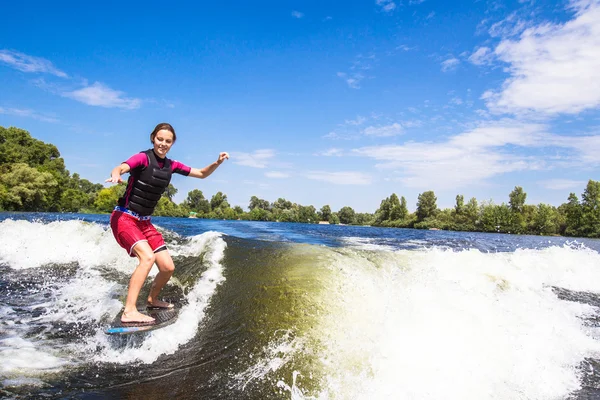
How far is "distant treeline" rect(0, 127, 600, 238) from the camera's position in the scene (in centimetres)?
4647

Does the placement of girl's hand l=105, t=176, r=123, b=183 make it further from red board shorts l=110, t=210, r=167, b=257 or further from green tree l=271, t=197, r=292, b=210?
green tree l=271, t=197, r=292, b=210

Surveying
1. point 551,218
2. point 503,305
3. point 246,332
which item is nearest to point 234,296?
point 246,332

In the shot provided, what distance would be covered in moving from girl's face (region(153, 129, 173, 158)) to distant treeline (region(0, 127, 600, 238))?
50.5m

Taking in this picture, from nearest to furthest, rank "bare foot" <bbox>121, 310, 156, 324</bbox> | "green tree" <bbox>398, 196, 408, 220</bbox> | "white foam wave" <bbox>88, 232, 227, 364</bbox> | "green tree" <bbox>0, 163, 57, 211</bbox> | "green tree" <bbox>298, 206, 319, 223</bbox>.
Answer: "white foam wave" <bbox>88, 232, 227, 364</bbox> → "bare foot" <bbox>121, 310, 156, 324</bbox> → "green tree" <bbox>0, 163, 57, 211</bbox> → "green tree" <bbox>398, 196, 408, 220</bbox> → "green tree" <bbox>298, 206, 319, 223</bbox>

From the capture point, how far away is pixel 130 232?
4.68 m

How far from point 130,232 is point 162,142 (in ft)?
4.40

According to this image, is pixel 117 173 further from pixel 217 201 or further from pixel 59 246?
pixel 217 201

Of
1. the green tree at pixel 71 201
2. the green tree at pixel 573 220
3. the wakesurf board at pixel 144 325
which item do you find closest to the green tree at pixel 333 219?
the green tree at pixel 573 220

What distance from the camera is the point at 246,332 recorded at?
429 cm

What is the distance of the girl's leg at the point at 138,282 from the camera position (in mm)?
4277

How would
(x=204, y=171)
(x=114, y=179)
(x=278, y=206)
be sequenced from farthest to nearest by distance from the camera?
(x=278, y=206), (x=204, y=171), (x=114, y=179)

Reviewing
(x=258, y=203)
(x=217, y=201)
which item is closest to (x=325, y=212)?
(x=258, y=203)

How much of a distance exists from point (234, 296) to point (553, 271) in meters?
9.98

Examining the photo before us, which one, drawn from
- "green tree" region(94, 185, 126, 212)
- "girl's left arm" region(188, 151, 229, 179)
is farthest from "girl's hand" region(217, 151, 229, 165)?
"green tree" region(94, 185, 126, 212)
